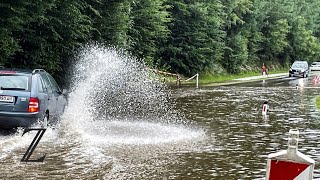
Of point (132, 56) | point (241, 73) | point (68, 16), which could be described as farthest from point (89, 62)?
point (241, 73)

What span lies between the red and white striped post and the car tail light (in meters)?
7.89

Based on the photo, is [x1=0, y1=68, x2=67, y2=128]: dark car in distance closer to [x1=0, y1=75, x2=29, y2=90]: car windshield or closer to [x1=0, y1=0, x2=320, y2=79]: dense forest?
[x1=0, y1=75, x2=29, y2=90]: car windshield

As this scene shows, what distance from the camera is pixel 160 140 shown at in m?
11.5

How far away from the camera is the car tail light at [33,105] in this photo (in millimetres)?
10914

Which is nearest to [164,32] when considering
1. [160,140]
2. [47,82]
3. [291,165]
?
[47,82]

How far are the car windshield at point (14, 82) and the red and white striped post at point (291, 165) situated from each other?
27.0 ft

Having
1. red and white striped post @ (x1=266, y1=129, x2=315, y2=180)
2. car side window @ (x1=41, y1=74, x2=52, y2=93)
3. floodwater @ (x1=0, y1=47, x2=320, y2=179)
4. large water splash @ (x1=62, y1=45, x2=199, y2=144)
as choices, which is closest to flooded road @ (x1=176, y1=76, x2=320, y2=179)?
floodwater @ (x1=0, y1=47, x2=320, y2=179)

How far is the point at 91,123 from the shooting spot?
1427cm

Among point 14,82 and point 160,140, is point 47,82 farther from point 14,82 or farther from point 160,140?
point 160,140

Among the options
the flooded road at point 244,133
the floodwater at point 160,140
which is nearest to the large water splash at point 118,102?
the floodwater at point 160,140

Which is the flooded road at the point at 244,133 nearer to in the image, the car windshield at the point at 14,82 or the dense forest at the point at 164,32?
the car windshield at the point at 14,82

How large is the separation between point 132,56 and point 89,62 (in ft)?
23.9

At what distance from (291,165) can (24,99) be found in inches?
318

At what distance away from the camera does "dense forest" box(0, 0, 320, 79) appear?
22.9 m
